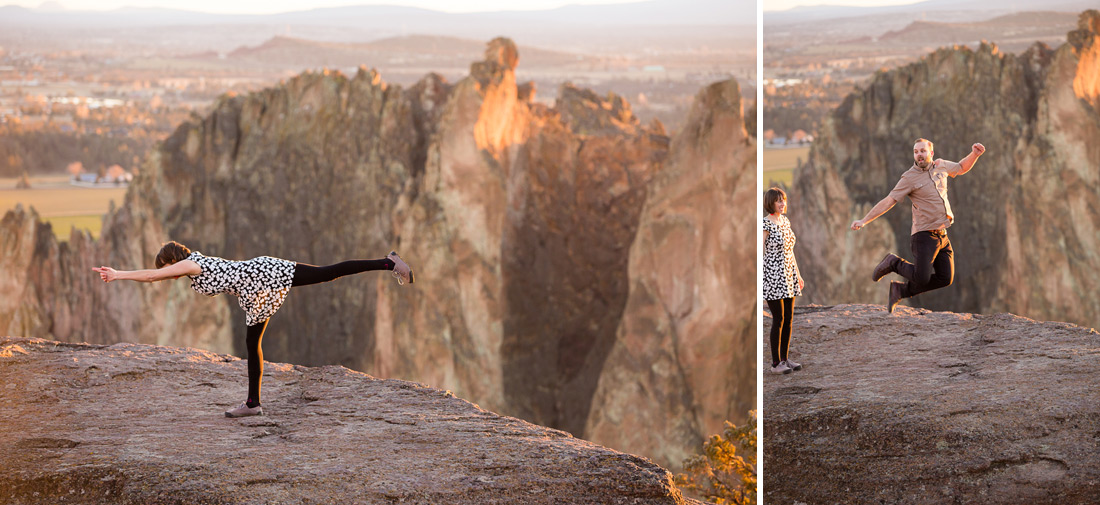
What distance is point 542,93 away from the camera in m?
30.1

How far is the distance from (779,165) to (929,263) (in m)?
12.7

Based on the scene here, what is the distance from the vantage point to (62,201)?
2870 centimetres

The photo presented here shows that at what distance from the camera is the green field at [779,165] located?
18981mm

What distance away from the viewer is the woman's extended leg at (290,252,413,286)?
6.74 m

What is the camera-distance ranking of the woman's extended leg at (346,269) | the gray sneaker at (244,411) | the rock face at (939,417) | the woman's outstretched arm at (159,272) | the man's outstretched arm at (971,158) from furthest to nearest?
the man's outstretched arm at (971,158) < the gray sneaker at (244,411) < the rock face at (939,417) < the woman's extended leg at (346,269) < the woman's outstretched arm at (159,272)

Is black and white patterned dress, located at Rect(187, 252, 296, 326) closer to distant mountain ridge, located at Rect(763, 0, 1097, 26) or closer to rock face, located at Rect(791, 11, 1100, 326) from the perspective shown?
distant mountain ridge, located at Rect(763, 0, 1097, 26)

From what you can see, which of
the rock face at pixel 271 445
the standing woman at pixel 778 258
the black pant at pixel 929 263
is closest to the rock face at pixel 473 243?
the black pant at pixel 929 263

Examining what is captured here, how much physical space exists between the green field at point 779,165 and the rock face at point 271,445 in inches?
483

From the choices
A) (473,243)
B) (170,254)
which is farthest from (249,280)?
(473,243)

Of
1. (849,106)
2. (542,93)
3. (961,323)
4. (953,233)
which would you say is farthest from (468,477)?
(542,93)

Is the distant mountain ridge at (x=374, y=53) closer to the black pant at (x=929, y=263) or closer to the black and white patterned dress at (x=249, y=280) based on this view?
the black pant at (x=929, y=263)

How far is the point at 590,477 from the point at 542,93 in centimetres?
2450

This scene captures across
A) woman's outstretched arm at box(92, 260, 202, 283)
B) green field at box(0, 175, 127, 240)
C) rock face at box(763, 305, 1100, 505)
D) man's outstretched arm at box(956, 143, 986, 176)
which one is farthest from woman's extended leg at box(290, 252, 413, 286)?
green field at box(0, 175, 127, 240)

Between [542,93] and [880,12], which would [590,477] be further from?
[542,93]
